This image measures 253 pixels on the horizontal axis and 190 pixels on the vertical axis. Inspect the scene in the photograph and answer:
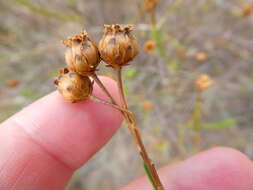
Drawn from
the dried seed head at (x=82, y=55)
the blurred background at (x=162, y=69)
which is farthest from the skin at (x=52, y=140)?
the blurred background at (x=162, y=69)

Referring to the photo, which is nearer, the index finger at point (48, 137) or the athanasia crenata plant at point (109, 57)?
the athanasia crenata plant at point (109, 57)

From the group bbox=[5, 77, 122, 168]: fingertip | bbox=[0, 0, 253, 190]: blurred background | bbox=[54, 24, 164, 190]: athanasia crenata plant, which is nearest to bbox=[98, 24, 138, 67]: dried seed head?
bbox=[54, 24, 164, 190]: athanasia crenata plant

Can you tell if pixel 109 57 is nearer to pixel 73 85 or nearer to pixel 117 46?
pixel 117 46

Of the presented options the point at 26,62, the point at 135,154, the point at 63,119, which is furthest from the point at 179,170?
the point at 26,62

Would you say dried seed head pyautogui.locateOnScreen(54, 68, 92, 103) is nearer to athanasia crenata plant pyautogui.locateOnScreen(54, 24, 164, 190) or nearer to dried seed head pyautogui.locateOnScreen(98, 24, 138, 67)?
athanasia crenata plant pyautogui.locateOnScreen(54, 24, 164, 190)

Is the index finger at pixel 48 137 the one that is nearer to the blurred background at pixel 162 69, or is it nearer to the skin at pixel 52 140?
the skin at pixel 52 140

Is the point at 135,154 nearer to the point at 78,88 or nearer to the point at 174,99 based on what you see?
the point at 174,99
